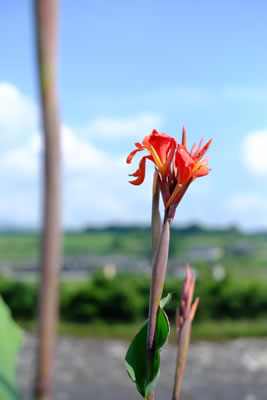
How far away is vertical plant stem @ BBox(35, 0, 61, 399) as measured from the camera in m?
0.14

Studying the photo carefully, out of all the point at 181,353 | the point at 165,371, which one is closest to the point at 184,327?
Result: the point at 181,353

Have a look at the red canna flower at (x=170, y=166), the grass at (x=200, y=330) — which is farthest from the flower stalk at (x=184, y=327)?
the grass at (x=200, y=330)

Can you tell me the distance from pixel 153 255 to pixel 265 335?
7.89 meters

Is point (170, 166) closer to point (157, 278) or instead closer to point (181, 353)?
point (157, 278)

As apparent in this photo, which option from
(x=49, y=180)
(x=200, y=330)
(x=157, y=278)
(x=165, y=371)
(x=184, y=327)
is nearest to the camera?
(x=49, y=180)

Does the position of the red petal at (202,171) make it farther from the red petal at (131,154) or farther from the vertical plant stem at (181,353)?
the vertical plant stem at (181,353)

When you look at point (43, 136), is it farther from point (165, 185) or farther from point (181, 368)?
point (181, 368)

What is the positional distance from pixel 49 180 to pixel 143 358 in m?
0.31

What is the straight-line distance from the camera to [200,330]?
784cm

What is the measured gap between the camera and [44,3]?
14 centimetres

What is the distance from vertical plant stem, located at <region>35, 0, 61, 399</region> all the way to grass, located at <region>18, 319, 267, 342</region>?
24.9 feet

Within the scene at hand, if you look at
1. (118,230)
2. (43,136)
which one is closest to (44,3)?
(43,136)

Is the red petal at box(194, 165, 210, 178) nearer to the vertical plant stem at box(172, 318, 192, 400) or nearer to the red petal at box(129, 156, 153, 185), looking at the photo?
the red petal at box(129, 156, 153, 185)

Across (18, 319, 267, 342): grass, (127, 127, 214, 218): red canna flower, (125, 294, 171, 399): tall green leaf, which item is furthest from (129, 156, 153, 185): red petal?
(18, 319, 267, 342): grass
